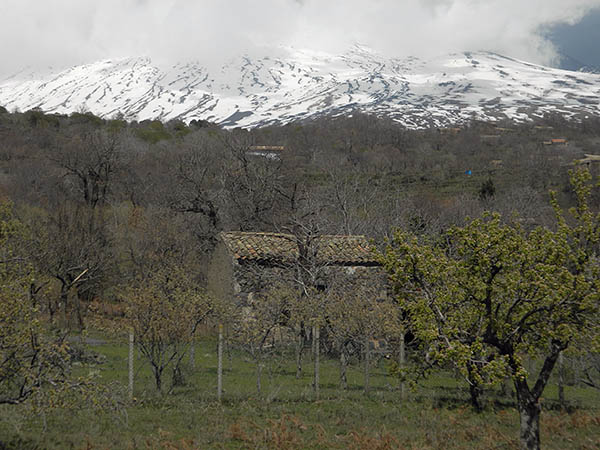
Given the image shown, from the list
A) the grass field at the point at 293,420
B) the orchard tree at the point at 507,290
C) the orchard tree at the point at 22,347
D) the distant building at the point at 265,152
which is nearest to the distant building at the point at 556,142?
the distant building at the point at 265,152

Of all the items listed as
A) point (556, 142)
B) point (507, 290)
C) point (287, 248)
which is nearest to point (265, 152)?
point (287, 248)

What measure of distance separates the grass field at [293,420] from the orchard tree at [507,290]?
185 cm

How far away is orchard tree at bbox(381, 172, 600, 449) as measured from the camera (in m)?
6.27

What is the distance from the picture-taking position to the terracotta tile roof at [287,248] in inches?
698

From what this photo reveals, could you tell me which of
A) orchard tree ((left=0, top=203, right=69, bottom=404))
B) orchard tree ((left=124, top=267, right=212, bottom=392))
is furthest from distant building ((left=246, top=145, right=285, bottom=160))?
orchard tree ((left=0, top=203, right=69, bottom=404))

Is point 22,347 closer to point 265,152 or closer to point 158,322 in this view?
point 158,322

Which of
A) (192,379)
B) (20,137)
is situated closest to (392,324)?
(192,379)

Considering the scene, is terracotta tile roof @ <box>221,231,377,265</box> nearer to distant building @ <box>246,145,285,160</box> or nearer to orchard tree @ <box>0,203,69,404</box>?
orchard tree @ <box>0,203,69,404</box>

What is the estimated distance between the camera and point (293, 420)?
8.66 metres

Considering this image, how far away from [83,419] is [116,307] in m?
15.6

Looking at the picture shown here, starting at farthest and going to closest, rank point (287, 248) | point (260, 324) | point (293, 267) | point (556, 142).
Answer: point (556, 142) < point (287, 248) < point (293, 267) < point (260, 324)

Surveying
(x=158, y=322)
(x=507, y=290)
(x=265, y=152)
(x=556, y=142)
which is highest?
(x=556, y=142)

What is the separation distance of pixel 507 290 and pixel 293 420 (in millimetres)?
4039

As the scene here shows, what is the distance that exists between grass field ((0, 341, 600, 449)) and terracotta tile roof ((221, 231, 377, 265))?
223 inches
